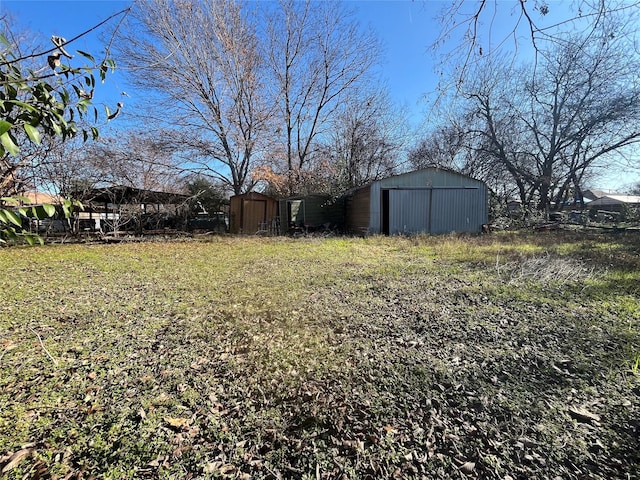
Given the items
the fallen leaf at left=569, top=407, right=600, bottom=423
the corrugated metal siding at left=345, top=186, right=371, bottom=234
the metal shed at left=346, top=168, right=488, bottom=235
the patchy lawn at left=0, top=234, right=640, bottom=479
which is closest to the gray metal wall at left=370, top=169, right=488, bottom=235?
the metal shed at left=346, top=168, right=488, bottom=235

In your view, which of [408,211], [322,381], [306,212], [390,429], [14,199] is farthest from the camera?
[306,212]

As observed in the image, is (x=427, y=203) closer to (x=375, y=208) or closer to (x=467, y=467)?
(x=375, y=208)

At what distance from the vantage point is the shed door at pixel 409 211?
42.7 feet

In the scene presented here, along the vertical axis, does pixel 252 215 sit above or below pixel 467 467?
above

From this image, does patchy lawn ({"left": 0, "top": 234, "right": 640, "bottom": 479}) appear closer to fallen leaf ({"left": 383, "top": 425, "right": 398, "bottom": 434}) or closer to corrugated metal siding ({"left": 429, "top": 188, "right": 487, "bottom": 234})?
fallen leaf ({"left": 383, "top": 425, "right": 398, "bottom": 434})

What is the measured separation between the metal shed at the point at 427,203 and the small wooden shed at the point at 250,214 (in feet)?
16.7

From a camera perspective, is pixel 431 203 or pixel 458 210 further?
pixel 458 210

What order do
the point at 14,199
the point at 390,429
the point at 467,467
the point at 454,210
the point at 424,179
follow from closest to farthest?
the point at 14,199
the point at 467,467
the point at 390,429
the point at 424,179
the point at 454,210

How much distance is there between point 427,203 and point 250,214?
27.3ft

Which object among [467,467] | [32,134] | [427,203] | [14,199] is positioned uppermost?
[427,203]

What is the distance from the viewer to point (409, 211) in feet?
43.0

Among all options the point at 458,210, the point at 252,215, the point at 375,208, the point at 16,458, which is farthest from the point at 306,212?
the point at 16,458

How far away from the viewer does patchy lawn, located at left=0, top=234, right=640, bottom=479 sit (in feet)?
4.97

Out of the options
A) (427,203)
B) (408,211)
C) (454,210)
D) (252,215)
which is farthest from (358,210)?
(252,215)
